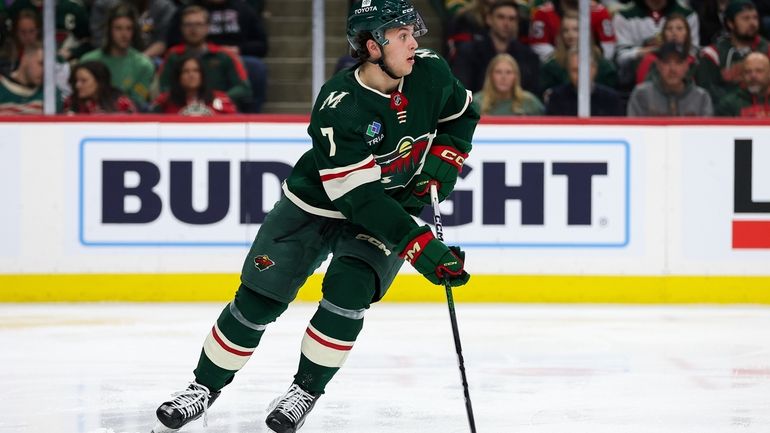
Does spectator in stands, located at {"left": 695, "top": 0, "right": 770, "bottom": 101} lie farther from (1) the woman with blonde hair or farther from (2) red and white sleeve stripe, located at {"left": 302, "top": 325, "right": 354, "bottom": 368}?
(2) red and white sleeve stripe, located at {"left": 302, "top": 325, "right": 354, "bottom": 368}

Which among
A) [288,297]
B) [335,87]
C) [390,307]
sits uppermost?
[335,87]

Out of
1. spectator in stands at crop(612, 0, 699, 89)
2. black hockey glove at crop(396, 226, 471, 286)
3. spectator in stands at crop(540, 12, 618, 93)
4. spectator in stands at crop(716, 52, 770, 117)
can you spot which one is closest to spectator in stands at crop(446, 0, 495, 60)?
spectator in stands at crop(540, 12, 618, 93)

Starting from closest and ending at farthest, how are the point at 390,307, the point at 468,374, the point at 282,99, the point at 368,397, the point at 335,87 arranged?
the point at 335,87 < the point at 368,397 < the point at 468,374 < the point at 390,307 < the point at 282,99

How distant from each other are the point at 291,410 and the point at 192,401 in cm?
27

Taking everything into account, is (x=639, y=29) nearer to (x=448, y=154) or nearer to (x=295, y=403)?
(x=448, y=154)

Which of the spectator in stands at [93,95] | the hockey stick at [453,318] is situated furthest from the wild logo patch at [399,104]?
the spectator in stands at [93,95]

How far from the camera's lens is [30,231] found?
6383 mm

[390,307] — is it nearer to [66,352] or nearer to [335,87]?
[66,352]

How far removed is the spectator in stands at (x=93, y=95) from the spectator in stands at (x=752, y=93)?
9.44ft

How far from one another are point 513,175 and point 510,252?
0.37 meters

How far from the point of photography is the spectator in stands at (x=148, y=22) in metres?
6.61

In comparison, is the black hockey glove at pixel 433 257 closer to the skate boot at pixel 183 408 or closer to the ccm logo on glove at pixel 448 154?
the ccm logo on glove at pixel 448 154

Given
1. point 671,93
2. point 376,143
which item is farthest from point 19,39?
point 376,143

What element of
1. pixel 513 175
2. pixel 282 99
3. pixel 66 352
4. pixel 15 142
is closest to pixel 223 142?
pixel 282 99
